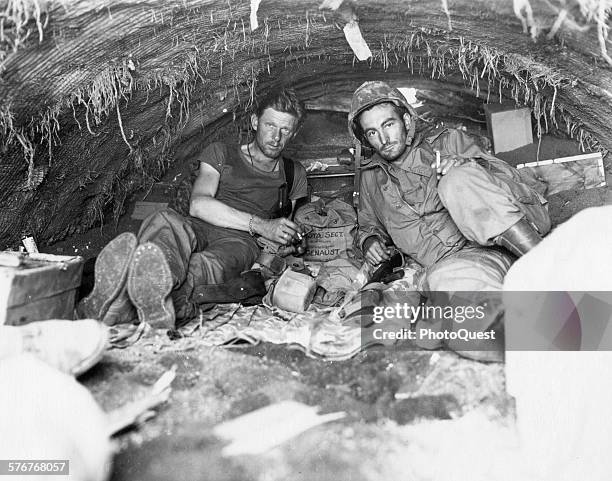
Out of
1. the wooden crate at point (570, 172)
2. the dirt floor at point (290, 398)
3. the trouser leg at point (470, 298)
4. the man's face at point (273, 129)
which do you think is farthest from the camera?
the man's face at point (273, 129)

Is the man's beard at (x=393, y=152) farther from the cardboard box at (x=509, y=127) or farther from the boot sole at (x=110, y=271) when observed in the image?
the boot sole at (x=110, y=271)

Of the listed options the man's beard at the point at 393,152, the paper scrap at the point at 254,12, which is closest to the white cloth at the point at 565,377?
the man's beard at the point at 393,152

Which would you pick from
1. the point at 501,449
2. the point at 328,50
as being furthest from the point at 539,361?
the point at 328,50

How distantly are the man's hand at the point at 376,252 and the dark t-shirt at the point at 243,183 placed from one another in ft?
2.98

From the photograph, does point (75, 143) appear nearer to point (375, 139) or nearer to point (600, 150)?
point (375, 139)

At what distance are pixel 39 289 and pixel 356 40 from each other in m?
2.54

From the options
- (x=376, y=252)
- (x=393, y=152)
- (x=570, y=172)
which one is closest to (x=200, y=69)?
(x=393, y=152)

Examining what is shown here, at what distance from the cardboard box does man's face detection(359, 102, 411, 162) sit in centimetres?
92

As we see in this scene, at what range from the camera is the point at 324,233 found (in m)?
4.82

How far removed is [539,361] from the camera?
213 cm

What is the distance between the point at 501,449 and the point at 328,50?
3.05m

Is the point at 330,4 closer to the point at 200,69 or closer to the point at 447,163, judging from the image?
the point at 200,69

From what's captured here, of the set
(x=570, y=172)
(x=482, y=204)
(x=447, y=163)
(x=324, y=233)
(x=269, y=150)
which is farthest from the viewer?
(x=324, y=233)

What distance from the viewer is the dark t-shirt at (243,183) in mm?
4293
